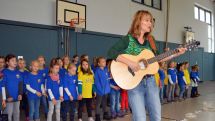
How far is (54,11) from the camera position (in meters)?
8.06

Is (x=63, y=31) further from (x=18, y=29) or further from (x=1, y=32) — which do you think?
(x=1, y=32)

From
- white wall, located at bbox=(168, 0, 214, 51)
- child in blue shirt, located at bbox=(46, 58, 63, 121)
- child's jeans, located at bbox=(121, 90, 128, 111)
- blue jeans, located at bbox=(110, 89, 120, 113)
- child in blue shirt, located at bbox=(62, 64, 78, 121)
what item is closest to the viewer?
child in blue shirt, located at bbox=(46, 58, 63, 121)

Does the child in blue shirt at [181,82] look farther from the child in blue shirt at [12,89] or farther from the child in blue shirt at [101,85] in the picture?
the child in blue shirt at [12,89]

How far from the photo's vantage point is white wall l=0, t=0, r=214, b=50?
7.30 metres

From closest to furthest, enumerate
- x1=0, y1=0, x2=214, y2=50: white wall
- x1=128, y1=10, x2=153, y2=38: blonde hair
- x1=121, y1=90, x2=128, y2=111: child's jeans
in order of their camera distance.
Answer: x1=128, y1=10, x2=153, y2=38: blonde hair
x1=121, y1=90, x2=128, y2=111: child's jeans
x1=0, y1=0, x2=214, y2=50: white wall

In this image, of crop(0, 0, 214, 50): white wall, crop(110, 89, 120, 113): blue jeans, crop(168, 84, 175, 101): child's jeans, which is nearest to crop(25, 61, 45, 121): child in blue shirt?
crop(110, 89, 120, 113): blue jeans

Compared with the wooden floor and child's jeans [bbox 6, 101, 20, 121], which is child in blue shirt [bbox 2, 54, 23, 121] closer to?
child's jeans [bbox 6, 101, 20, 121]

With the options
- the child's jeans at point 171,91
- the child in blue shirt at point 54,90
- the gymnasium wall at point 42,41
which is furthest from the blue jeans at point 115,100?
the child's jeans at point 171,91

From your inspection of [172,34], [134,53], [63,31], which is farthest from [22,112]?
[172,34]

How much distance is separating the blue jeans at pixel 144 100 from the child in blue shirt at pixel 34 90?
3233mm

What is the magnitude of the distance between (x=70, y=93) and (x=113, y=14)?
5.61 meters

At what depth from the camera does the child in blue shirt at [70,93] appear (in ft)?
18.4

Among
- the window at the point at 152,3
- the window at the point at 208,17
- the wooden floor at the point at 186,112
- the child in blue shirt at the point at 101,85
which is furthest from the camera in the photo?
the window at the point at 208,17

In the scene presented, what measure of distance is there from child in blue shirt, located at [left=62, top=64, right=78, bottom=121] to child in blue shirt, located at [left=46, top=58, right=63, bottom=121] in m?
0.13
